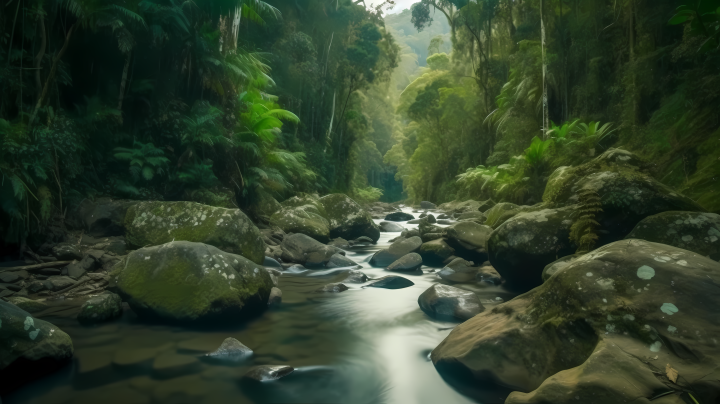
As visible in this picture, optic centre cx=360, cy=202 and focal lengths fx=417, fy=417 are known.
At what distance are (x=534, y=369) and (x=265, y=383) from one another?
6.42 feet

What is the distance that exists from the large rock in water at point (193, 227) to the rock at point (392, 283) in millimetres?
1913

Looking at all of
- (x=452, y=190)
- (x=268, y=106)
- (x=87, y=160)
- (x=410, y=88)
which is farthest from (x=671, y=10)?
(x=410, y=88)

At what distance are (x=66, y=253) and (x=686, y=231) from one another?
7492mm

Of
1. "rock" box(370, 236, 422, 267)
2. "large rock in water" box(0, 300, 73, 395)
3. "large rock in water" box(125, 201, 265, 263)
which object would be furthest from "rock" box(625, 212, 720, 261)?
"large rock in water" box(0, 300, 73, 395)

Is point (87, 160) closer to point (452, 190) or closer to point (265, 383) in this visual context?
point (265, 383)

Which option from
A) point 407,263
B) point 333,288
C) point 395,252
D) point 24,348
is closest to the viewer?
point 24,348

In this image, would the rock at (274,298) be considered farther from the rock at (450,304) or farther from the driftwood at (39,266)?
the driftwood at (39,266)

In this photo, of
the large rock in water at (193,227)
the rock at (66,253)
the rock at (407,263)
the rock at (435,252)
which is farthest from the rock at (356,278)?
the rock at (66,253)

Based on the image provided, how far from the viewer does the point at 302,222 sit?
976 cm

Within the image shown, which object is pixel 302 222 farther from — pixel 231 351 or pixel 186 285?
pixel 231 351

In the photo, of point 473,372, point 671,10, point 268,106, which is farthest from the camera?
point 268,106

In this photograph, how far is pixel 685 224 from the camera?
167 inches

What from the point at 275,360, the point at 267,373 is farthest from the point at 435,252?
the point at 267,373

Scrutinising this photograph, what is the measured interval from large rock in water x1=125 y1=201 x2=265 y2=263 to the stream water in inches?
60.9
